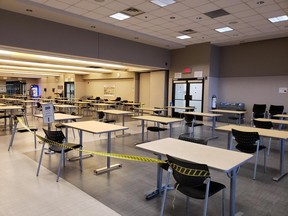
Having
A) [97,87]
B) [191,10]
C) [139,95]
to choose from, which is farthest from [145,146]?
[97,87]

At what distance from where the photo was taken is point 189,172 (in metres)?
1.95

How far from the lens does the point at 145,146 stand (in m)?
2.67

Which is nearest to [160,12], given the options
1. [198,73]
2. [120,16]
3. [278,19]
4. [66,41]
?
[120,16]

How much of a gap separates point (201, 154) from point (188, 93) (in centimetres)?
916

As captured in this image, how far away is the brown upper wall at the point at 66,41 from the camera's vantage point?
20.9 ft

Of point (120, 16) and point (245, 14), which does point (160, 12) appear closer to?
point (120, 16)

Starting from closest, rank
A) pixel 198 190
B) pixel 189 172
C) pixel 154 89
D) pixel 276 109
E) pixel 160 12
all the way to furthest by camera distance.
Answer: pixel 189 172, pixel 198 190, pixel 160 12, pixel 276 109, pixel 154 89

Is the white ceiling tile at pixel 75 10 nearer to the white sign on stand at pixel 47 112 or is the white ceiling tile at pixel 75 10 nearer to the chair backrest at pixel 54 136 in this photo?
the white sign on stand at pixel 47 112

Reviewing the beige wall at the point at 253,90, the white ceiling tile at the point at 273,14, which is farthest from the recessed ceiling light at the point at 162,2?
the beige wall at the point at 253,90

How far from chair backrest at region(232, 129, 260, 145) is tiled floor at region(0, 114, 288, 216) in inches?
23.4

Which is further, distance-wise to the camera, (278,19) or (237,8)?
(278,19)

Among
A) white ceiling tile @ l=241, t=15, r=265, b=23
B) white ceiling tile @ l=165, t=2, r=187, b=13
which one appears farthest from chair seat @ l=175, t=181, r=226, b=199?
white ceiling tile @ l=241, t=15, r=265, b=23

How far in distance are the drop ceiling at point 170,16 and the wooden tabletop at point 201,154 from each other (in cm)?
435

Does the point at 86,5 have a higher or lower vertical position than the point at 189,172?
higher
